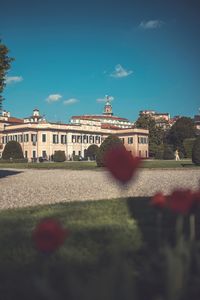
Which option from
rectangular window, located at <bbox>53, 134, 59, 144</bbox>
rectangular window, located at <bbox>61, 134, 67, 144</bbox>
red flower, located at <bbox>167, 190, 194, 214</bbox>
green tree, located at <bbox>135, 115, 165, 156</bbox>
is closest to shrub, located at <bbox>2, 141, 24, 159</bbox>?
rectangular window, located at <bbox>53, 134, 59, 144</bbox>

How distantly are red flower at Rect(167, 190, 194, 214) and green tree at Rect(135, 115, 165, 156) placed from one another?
62171mm

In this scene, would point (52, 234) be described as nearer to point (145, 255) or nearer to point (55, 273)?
point (55, 273)

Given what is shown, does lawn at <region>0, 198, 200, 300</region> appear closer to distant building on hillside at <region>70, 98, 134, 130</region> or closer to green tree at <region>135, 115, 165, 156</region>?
green tree at <region>135, 115, 165, 156</region>

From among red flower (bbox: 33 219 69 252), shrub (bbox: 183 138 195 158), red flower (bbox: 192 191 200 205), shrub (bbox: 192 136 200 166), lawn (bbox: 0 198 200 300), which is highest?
shrub (bbox: 183 138 195 158)

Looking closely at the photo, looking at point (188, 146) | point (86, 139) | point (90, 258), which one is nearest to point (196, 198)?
point (90, 258)

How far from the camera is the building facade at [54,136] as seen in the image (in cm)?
6981

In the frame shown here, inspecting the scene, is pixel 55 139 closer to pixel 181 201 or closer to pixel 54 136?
pixel 54 136

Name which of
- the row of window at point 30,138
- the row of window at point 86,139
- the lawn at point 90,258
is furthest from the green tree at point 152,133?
the lawn at point 90,258

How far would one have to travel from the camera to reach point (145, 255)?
12.0 ft

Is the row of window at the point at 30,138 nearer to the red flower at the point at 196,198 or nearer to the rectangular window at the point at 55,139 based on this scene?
the rectangular window at the point at 55,139

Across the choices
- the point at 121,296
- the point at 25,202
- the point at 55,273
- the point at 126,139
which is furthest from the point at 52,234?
the point at 126,139

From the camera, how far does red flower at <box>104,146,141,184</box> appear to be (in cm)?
152

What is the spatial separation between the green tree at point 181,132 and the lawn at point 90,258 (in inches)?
2426

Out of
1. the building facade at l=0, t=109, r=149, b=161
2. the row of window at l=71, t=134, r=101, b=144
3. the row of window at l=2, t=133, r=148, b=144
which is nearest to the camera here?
the building facade at l=0, t=109, r=149, b=161
